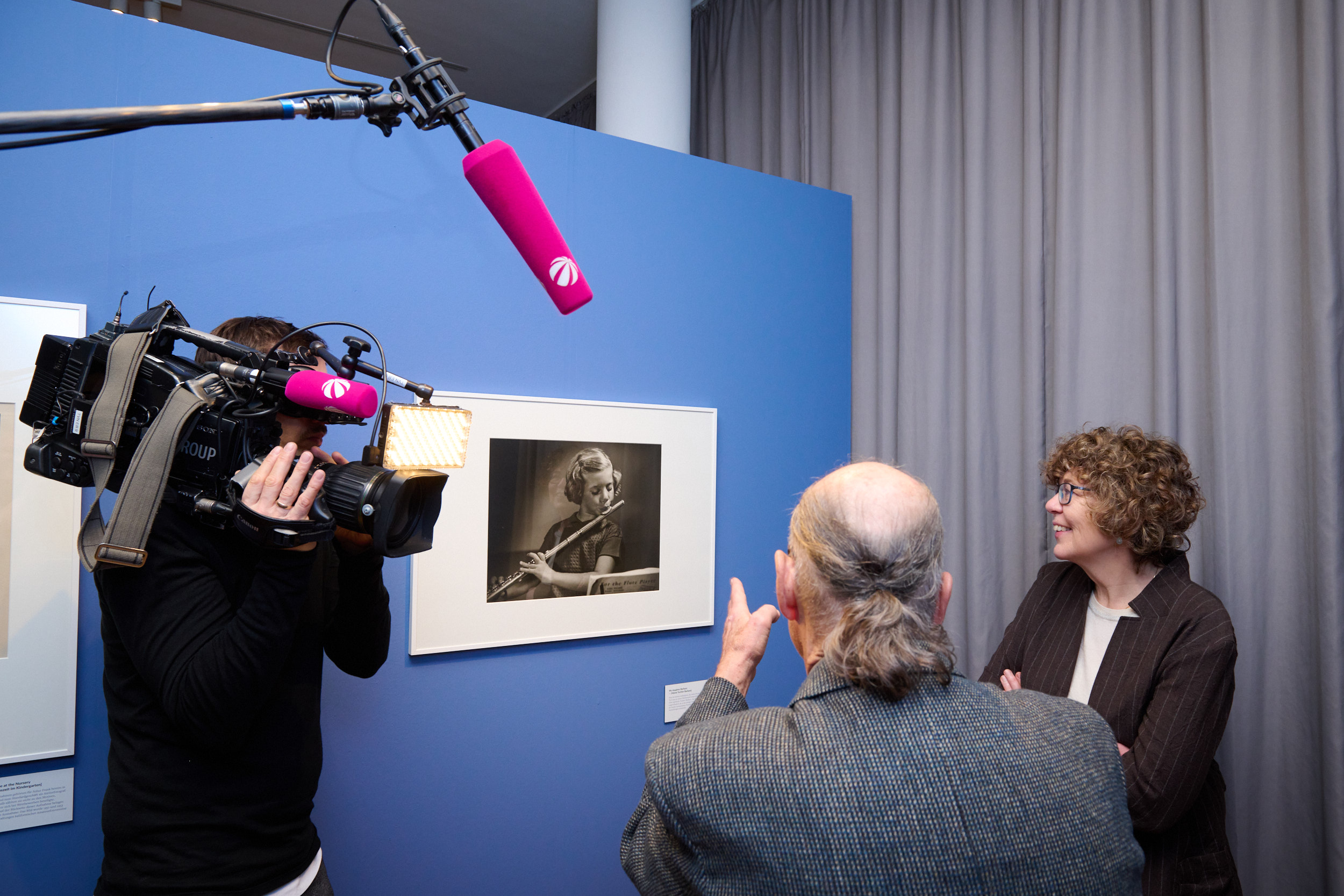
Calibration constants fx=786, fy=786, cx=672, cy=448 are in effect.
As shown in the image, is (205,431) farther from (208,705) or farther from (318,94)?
(318,94)

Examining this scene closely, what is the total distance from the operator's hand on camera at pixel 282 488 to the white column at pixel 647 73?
2058 millimetres

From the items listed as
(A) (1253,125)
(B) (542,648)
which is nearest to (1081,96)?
(A) (1253,125)

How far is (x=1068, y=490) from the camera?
1.74 meters

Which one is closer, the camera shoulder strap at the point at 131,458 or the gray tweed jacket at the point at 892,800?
the gray tweed jacket at the point at 892,800

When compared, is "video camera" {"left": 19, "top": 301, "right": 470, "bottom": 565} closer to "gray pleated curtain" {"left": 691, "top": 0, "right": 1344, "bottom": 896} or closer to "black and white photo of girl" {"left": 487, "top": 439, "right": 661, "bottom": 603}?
"black and white photo of girl" {"left": 487, "top": 439, "right": 661, "bottom": 603}

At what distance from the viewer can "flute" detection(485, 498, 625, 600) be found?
6.37 ft

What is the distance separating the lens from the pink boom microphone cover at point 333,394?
961mm

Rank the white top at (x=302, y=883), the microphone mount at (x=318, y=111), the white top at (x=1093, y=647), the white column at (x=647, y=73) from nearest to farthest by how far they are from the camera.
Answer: the microphone mount at (x=318, y=111) < the white top at (x=302, y=883) < the white top at (x=1093, y=647) < the white column at (x=647, y=73)

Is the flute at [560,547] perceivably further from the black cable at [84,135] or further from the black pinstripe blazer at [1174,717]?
the black cable at [84,135]

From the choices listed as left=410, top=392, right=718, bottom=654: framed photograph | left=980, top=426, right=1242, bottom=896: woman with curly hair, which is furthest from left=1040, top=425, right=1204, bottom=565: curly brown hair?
left=410, top=392, right=718, bottom=654: framed photograph

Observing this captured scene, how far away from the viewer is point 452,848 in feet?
6.19

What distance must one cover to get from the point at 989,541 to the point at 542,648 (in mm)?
1351

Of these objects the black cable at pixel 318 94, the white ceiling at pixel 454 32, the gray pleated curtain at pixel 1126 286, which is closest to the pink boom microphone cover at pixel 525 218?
the black cable at pixel 318 94

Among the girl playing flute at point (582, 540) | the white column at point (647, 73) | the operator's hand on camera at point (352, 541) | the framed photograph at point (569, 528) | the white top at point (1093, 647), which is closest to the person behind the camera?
the operator's hand on camera at point (352, 541)
